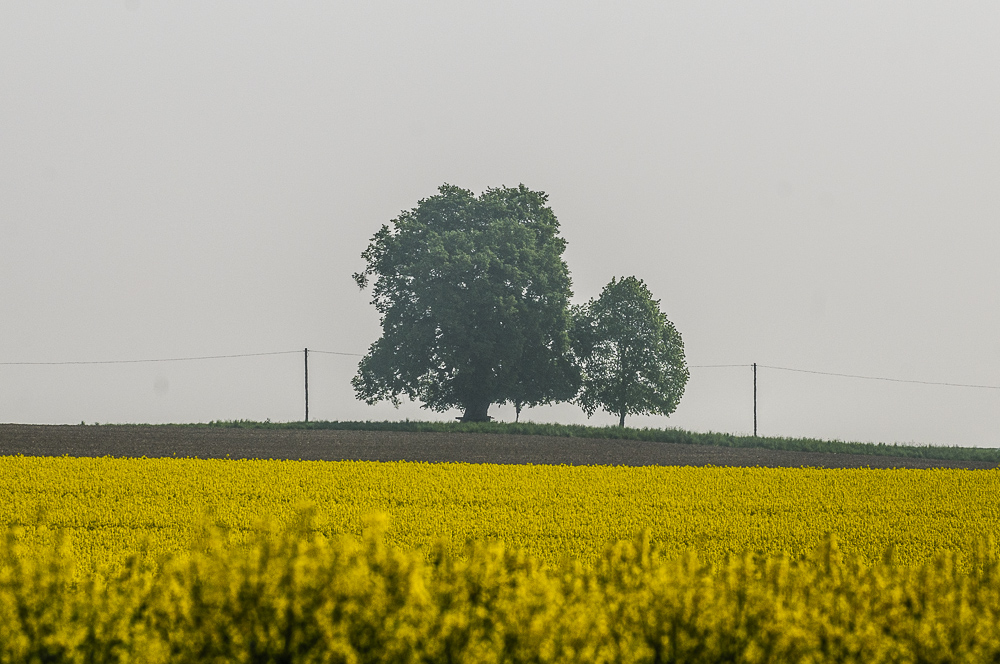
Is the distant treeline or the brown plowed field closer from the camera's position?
the brown plowed field

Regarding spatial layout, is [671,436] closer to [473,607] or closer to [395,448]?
[395,448]

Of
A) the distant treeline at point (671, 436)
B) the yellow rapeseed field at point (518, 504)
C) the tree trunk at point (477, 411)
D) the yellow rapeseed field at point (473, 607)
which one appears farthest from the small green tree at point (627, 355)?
the yellow rapeseed field at point (473, 607)

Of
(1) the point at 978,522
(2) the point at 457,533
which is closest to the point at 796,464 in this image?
(1) the point at 978,522

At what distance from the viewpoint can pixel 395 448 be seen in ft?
75.4

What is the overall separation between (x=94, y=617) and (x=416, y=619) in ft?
6.04

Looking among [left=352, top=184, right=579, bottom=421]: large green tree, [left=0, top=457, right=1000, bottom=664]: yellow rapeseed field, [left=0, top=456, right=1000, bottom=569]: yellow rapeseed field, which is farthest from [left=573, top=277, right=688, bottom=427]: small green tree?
[left=0, top=457, right=1000, bottom=664]: yellow rapeseed field

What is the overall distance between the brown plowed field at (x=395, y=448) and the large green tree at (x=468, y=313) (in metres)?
9.01

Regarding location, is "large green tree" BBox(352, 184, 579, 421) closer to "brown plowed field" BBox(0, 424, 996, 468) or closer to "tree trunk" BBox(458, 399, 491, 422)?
"tree trunk" BBox(458, 399, 491, 422)

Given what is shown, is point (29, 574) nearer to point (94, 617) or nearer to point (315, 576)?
point (94, 617)

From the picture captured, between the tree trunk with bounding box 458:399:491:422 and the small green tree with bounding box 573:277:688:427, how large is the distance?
4469 mm

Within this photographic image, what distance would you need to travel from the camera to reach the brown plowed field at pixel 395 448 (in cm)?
2150

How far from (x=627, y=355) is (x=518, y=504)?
26.6 m

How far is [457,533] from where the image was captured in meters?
11.5

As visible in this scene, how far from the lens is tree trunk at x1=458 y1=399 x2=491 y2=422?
3675cm
